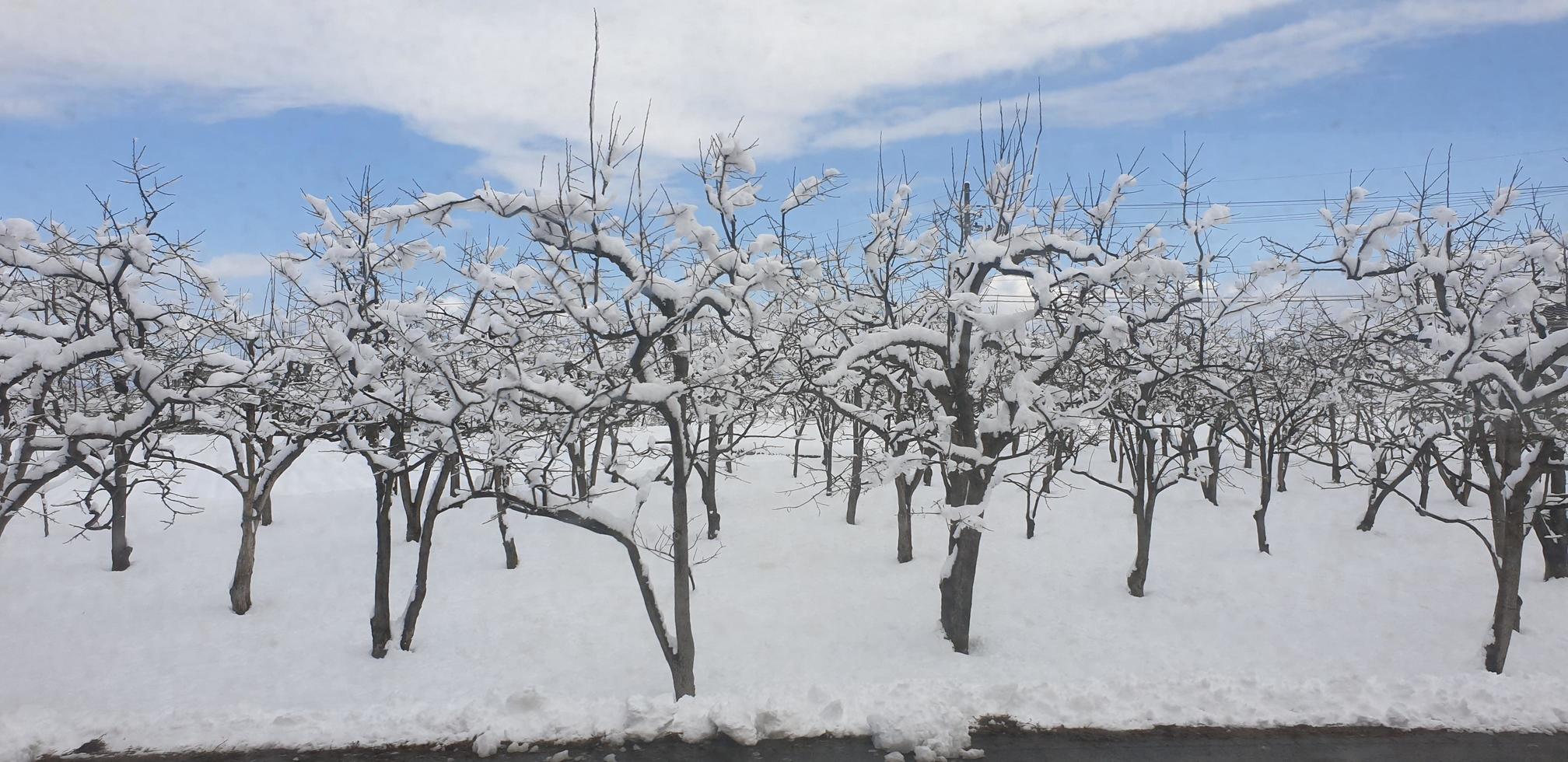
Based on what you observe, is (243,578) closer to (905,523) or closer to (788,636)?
(788,636)

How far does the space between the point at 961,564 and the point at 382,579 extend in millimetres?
8665

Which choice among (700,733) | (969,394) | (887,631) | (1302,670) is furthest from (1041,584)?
(700,733)

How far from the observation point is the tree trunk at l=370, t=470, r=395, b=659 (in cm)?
1168

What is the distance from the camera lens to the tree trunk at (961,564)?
11258 mm

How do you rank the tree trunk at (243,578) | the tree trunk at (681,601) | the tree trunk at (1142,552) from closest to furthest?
1. the tree trunk at (681,601)
2. the tree trunk at (243,578)
3. the tree trunk at (1142,552)

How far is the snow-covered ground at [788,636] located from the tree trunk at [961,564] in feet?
1.33

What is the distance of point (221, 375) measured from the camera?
9172 mm

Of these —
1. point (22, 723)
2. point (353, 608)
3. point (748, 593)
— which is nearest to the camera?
point (22, 723)

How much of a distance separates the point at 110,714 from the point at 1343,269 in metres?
12.9

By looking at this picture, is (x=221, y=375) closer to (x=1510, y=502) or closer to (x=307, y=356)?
(x=307, y=356)

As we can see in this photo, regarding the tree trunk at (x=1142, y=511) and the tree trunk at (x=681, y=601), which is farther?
the tree trunk at (x=1142, y=511)

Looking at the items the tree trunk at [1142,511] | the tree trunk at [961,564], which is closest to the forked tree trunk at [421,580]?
the tree trunk at [961,564]

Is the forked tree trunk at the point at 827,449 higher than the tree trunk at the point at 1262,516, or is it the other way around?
the forked tree trunk at the point at 827,449

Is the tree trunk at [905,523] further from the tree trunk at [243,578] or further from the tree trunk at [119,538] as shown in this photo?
the tree trunk at [119,538]
